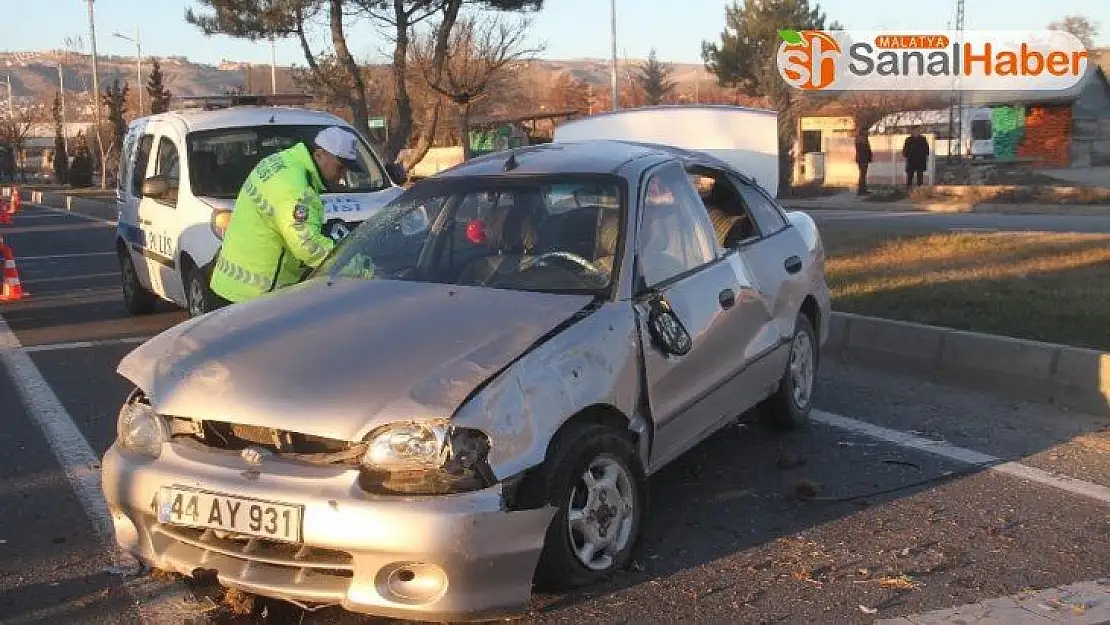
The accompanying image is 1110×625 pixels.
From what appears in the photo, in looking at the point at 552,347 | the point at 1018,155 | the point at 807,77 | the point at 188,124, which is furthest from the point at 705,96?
the point at 552,347

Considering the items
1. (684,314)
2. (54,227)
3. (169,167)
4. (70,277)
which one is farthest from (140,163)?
(54,227)

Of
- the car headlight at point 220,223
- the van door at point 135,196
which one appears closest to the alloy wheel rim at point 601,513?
the car headlight at point 220,223

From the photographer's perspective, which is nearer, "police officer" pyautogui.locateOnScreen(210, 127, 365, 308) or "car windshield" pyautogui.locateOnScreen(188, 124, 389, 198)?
"police officer" pyautogui.locateOnScreen(210, 127, 365, 308)

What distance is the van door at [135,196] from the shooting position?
10.2m

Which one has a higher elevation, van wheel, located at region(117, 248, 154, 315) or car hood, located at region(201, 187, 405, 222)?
car hood, located at region(201, 187, 405, 222)

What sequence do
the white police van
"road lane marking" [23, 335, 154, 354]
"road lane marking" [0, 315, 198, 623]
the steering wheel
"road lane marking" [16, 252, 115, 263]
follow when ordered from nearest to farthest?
"road lane marking" [0, 315, 198, 623]
the steering wheel
the white police van
"road lane marking" [23, 335, 154, 354]
"road lane marking" [16, 252, 115, 263]

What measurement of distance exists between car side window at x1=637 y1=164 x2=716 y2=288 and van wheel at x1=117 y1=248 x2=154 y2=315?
22.6ft

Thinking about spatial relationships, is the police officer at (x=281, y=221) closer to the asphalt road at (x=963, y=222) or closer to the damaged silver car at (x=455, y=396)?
the damaged silver car at (x=455, y=396)

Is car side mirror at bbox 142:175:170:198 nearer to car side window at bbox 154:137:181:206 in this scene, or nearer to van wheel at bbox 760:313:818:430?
car side window at bbox 154:137:181:206

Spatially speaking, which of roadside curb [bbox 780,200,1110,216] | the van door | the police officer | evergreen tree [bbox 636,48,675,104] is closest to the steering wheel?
the police officer

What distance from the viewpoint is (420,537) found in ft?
11.1

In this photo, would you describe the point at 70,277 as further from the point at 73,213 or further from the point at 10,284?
the point at 73,213

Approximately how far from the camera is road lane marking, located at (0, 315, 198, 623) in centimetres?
404

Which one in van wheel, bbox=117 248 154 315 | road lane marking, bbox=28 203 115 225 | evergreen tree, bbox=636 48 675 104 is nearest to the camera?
van wheel, bbox=117 248 154 315
